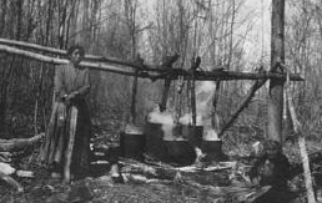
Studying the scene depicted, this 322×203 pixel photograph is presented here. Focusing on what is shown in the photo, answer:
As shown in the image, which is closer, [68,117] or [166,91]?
[68,117]

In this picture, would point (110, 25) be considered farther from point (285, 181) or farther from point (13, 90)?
point (285, 181)

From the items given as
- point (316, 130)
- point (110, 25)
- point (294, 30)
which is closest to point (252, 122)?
point (316, 130)

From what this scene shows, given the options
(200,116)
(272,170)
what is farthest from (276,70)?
(272,170)

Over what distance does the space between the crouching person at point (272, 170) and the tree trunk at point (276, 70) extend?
1983mm

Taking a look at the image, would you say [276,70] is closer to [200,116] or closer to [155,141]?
[200,116]

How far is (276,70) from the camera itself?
8055 millimetres

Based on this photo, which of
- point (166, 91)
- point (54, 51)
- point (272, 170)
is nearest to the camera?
point (272, 170)

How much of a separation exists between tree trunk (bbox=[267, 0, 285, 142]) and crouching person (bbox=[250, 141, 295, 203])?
1983 millimetres

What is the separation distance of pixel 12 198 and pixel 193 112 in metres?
4.26

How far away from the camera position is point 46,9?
1053 cm

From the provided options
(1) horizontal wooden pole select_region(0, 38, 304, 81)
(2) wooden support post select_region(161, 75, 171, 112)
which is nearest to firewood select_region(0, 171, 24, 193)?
(1) horizontal wooden pole select_region(0, 38, 304, 81)

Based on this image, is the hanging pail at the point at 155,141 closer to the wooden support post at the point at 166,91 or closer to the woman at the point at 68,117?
the wooden support post at the point at 166,91

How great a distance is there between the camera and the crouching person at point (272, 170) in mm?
5832

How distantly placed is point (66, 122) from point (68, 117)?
10 cm
